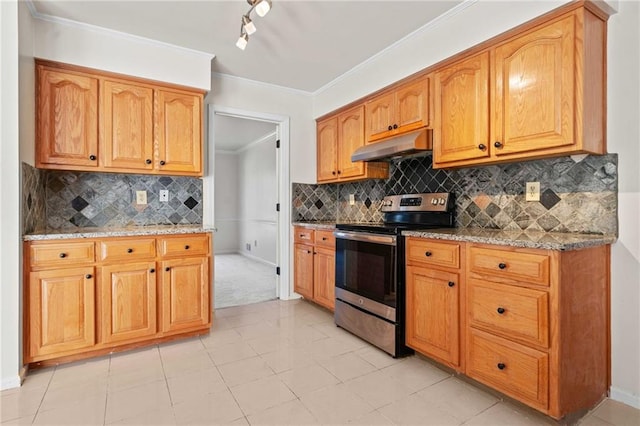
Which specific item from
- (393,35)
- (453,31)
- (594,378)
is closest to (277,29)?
(393,35)

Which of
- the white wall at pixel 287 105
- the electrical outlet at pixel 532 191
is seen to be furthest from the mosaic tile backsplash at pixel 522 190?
the white wall at pixel 287 105

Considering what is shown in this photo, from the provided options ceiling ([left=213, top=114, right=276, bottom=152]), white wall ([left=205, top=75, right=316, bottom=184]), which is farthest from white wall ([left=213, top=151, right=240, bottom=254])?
white wall ([left=205, top=75, right=316, bottom=184])

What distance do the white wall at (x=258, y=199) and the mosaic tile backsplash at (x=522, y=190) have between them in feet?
9.50

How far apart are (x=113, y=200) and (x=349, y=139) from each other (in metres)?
2.26

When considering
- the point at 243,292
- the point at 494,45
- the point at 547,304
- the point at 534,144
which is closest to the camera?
the point at 547,304

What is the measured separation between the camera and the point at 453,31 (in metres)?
2.30

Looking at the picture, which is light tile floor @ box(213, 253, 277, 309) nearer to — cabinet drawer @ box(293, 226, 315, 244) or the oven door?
cabinet drawer @ box(293, 226, 315, 244)

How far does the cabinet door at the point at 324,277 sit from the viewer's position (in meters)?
3.18

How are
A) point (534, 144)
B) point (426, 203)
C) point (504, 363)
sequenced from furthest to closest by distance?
point (426, 203) < point (534, 144) < point (504, 363)

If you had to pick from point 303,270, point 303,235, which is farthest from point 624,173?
point 303,270

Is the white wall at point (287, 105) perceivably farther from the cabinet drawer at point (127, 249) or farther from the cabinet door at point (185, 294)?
the cabinet drawer at point (127, 249)
